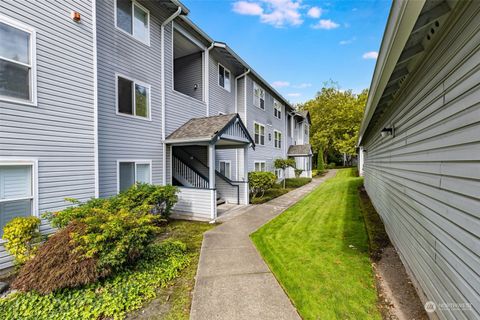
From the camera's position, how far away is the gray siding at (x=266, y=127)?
15598 millimetres

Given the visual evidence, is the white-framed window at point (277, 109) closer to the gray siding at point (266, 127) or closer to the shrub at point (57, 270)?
the gray siding at point (266, 127)

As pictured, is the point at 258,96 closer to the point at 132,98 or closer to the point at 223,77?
the point at 223,77

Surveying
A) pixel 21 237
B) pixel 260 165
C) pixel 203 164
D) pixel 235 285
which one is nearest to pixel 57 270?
pixel 21 237

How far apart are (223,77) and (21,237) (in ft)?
37.2

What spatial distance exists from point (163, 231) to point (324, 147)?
38.3 m

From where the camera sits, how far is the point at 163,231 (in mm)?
7238

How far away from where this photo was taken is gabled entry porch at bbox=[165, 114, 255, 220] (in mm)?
8471

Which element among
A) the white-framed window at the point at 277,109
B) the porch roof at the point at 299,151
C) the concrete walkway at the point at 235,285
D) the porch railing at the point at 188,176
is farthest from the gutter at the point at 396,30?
the porch roof at the point at 299,151

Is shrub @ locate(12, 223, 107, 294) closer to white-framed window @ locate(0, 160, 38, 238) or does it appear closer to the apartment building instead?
white-framed window @ locate(0, 160, 38, 238)

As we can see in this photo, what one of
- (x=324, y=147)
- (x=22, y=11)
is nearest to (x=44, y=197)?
(x=22, y=11)

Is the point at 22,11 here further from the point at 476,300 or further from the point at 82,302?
the point at 476,300

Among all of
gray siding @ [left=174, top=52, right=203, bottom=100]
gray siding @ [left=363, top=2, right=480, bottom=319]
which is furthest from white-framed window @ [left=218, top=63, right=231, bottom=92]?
gray siding @ [left=363, top=2, right=480, bottom=319]

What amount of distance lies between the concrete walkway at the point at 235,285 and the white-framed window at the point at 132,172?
341cm

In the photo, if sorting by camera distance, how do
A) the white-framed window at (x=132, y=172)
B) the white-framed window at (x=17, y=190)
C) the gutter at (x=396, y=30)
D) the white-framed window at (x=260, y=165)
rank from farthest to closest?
1. the white-framed window at (x=260, y=165)
2. the white-framed window at (x=132, y=172)
3. the white-framed window at (x=17, y=190)
4. the gutter at (x=396, y=30)
